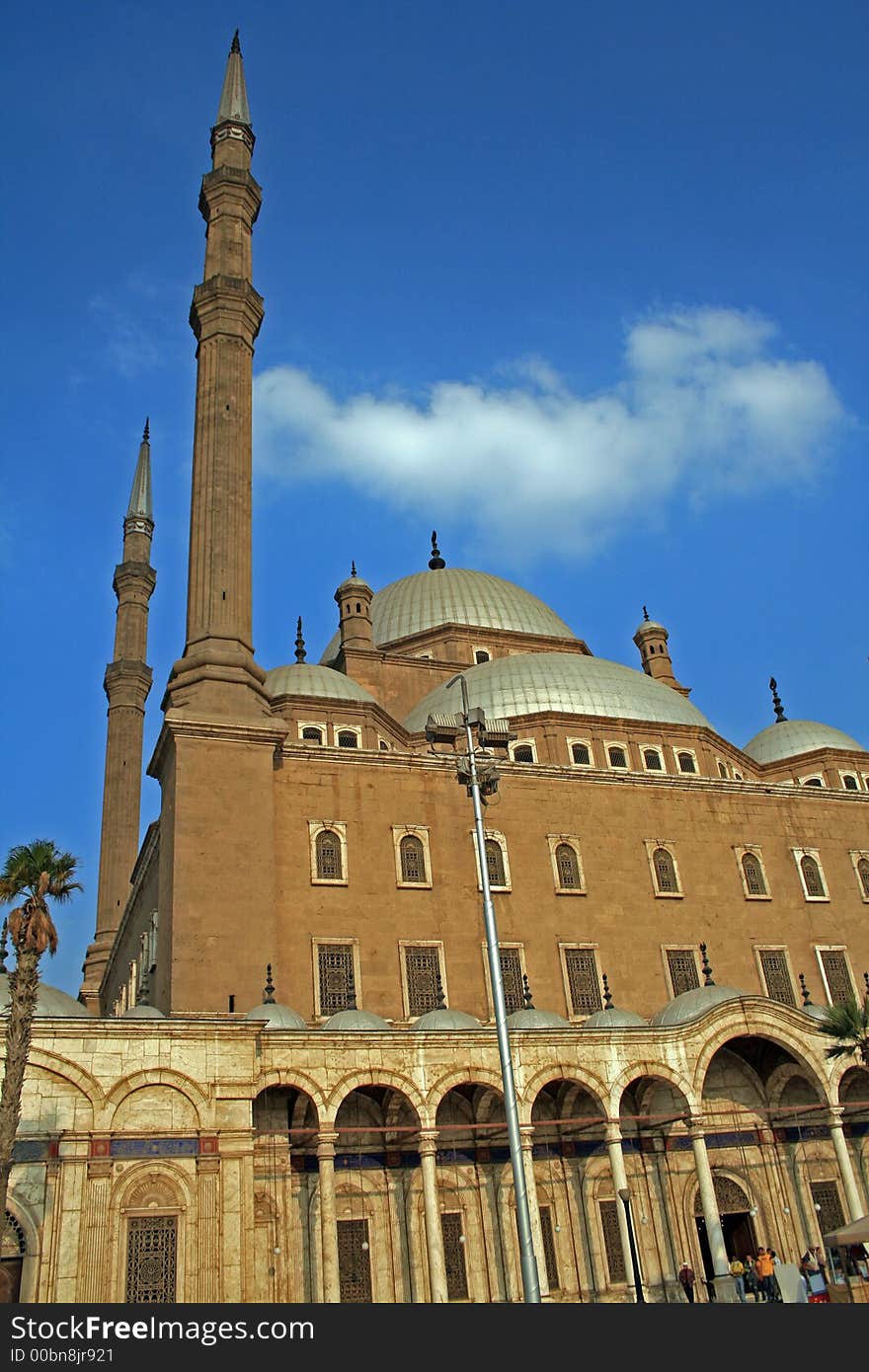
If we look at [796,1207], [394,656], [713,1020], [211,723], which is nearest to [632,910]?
[713,1020]

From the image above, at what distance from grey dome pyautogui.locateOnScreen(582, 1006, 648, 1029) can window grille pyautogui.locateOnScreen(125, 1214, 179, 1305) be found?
874 cm

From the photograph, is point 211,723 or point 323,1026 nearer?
point 323,1026

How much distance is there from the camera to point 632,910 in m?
27.0

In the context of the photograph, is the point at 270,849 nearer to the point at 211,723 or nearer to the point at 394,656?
the point at 211,723

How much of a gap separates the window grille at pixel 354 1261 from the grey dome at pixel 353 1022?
3768mm

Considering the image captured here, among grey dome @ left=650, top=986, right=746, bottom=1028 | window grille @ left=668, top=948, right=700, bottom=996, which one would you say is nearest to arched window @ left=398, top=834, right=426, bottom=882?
grey dome @ left=650, top=986, right=746, bottom=1028

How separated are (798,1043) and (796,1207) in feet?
13.5

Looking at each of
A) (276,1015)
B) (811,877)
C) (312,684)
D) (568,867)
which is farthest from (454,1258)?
(312,684)

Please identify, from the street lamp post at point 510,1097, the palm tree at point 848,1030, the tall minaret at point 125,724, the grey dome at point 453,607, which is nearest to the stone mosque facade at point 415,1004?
the palm tree at point 848,1030

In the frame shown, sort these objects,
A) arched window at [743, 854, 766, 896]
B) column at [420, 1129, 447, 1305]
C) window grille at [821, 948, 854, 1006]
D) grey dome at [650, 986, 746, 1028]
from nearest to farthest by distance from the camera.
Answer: column at [420, 1129, 447, 1305] < grey dome at [650, 986, 746, 1028] < window grille at [821, 948, 854, 1006] < arched window at [743, 854, 766, 896]

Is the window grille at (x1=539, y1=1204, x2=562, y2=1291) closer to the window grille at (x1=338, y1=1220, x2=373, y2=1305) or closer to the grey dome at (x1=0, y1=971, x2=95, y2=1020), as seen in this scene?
the window grille at (x1=338, y1=1220, x2=373, y2=1305)

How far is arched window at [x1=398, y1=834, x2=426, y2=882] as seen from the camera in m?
25.3

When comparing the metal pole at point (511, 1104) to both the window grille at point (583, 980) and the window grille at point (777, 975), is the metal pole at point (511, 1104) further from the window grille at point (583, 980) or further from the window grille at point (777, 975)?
the window grille at point (777, 975)

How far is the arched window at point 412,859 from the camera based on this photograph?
25312 mm
